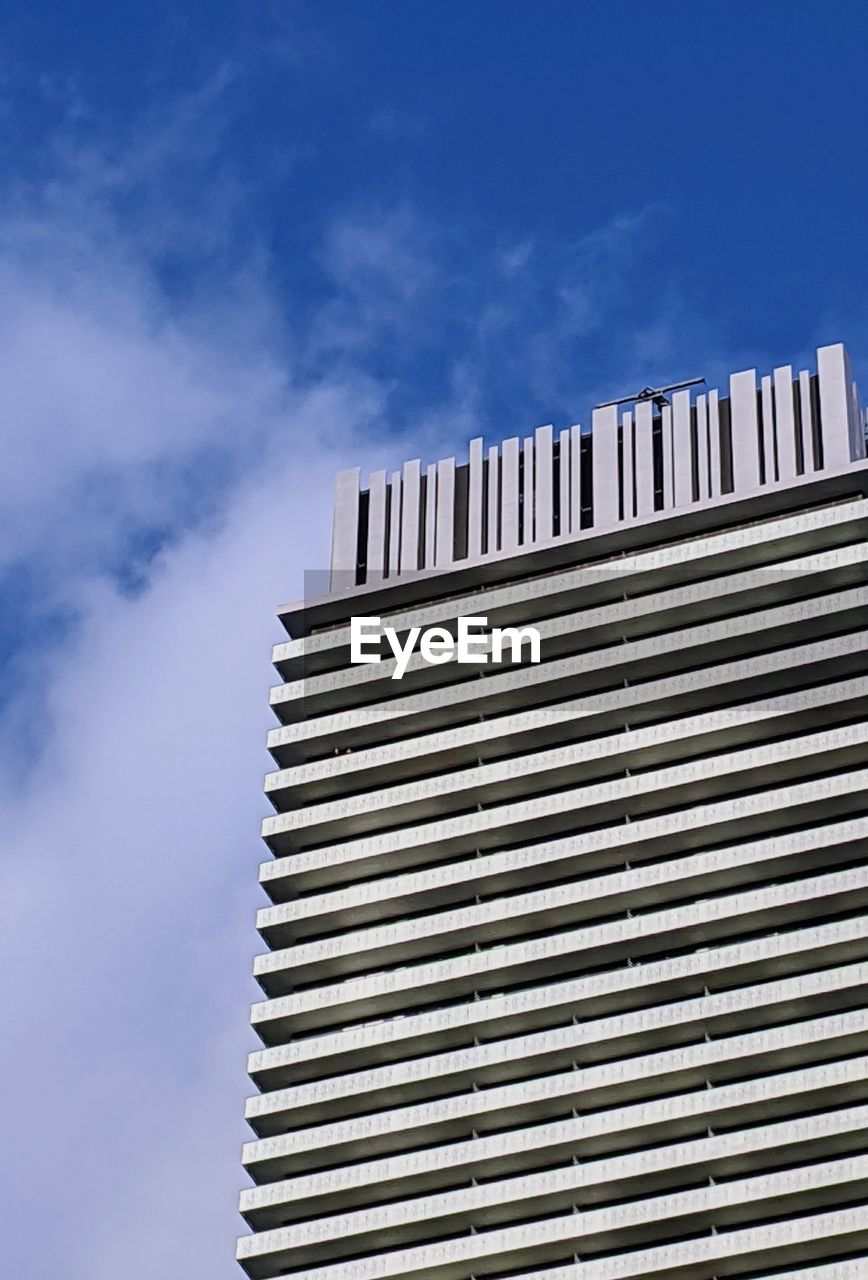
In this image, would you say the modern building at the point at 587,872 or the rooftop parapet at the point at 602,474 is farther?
the rooftop parapet at the point at 602,474

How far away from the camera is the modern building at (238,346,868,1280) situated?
134625 mm

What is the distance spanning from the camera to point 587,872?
480 feet

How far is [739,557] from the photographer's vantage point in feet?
502

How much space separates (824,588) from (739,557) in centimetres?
512

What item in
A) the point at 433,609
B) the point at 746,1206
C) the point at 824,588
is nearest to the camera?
the point at 746,1206

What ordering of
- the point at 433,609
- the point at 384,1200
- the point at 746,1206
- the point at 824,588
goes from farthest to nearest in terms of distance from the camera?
Answer: the point at 433,609 → the point at 824,588 → the point at 384,1200 → the point at 746,1206

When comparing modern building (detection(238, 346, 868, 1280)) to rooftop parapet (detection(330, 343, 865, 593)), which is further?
rooftop parapet (detection(330, 343, 865, 593))

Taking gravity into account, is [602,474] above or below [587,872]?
above

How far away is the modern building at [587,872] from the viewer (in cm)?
13462

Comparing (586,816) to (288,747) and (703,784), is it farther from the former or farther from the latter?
(288,747)

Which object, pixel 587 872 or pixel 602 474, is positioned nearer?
pixel 587 872

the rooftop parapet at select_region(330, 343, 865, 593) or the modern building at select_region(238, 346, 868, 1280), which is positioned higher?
the rooftop parapet at select_region(330, 343, 865, 593)

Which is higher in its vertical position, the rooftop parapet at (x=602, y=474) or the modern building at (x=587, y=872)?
the rooftop parapet at (x=602, y=474)

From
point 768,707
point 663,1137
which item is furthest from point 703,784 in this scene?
point 663,1137
